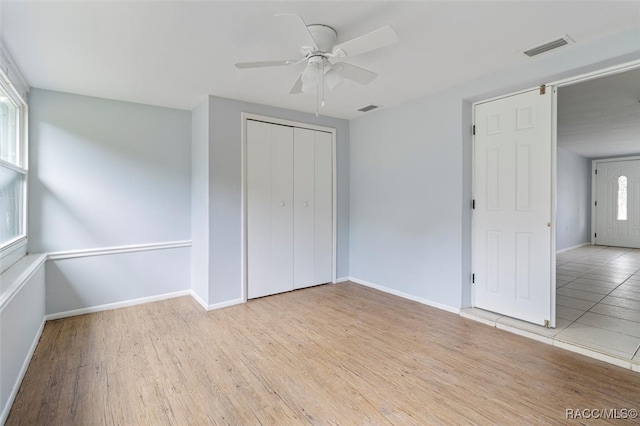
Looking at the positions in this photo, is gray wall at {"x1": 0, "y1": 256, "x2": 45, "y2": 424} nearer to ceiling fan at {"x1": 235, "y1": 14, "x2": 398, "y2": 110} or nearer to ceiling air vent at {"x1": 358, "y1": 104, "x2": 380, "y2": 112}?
ceiling fan at {"x1": 235, "y1": 14, "x2": 398, "y2": 110}

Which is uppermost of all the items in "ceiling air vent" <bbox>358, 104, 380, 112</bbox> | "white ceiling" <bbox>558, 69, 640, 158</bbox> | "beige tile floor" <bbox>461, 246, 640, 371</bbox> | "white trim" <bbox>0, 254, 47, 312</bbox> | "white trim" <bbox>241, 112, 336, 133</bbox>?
"ceiling air vent" <bbox>358, 104, 380, 112</bbox>

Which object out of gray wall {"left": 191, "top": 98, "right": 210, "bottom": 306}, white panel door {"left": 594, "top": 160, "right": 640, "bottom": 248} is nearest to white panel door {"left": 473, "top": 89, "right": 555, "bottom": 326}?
gray wall {"left": 191, "top": 98, "right": 210, "bottom": 306}

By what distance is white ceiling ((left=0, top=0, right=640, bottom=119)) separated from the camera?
1.92 metres

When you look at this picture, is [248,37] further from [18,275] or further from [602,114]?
[602,114]

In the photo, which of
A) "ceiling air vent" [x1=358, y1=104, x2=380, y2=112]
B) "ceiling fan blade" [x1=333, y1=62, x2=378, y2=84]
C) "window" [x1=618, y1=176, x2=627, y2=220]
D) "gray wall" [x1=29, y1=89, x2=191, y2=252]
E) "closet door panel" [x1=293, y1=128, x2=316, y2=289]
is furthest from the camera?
"window" [x1=618, y1=176, x2=627, y2=220]

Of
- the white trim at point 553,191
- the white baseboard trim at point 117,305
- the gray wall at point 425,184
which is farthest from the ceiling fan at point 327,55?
the white baseboard trim at point 117,305

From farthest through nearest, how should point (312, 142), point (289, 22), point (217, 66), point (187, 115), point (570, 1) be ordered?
point (312, 142) < point (187, 115) < point (217, 66) < point (289, 22) < point (570, 1)

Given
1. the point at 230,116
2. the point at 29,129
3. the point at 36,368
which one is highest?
the point at 230,116

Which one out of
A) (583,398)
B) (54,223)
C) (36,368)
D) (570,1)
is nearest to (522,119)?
(570,1)

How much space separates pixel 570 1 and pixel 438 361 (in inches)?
101

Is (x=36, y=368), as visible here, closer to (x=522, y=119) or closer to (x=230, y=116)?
(x=230, y=116)

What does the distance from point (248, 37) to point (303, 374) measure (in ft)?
8.17

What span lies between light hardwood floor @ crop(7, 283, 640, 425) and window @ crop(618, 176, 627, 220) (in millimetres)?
7725

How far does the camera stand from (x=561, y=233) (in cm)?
703
